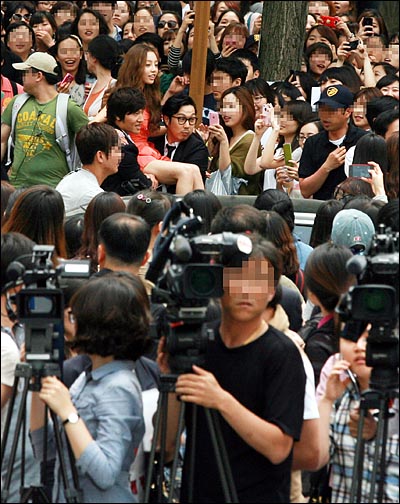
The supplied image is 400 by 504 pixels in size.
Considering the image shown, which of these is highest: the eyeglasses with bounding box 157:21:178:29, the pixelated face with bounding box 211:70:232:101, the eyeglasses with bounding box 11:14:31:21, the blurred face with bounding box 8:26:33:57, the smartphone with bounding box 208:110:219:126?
the eyeglasses with bounding box 157:21:178:29

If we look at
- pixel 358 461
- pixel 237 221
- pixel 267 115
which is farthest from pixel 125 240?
pixel 267 115

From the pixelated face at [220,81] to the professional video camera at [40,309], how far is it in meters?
6.15

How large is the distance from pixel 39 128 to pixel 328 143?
1896mm

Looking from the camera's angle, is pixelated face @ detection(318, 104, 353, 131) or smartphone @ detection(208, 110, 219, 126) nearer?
pixelated face @ detection(318, 104, 353, 131)

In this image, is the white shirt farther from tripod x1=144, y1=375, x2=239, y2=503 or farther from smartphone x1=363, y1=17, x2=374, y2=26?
smartphone x1=363, y1=17, x2=374, y2=26

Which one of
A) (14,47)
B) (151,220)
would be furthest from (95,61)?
(151,220)

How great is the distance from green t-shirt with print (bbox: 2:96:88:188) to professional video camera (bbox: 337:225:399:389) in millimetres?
3627

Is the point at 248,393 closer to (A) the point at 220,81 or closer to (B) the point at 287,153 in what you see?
(B) the point at 287,153

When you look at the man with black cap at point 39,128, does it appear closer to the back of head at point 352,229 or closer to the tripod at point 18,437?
the back of head at point 352,229

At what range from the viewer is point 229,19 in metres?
12.7

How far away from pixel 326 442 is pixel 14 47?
734cm

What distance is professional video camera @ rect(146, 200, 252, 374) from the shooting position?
3.27m

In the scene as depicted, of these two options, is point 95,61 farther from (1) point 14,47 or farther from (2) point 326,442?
(2) point 326,442

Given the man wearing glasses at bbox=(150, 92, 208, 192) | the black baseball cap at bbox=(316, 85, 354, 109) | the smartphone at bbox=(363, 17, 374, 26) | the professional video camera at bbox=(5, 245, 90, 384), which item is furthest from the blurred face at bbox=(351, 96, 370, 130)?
the professional video camera at bbox=(5, 245, 90, 384)
